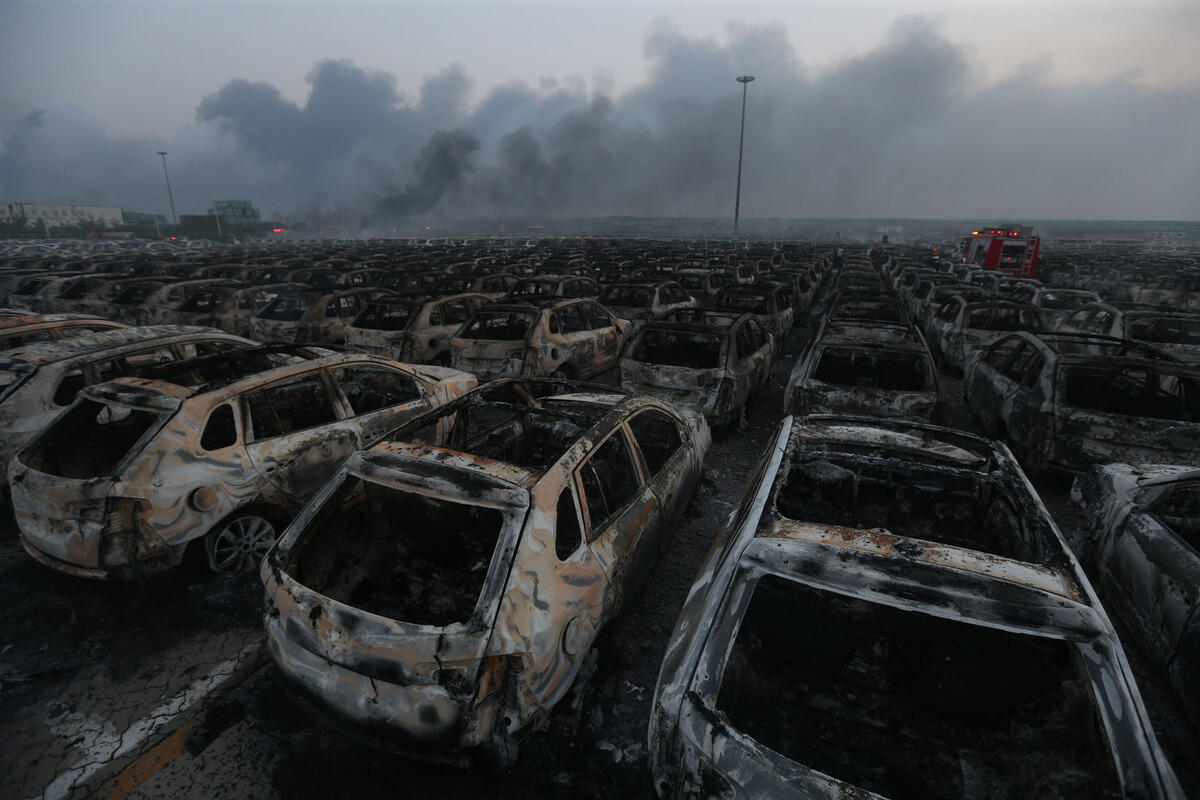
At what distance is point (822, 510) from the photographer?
382 cm

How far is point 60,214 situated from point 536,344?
115522 mm

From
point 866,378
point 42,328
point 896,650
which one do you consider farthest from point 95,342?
point 866,378

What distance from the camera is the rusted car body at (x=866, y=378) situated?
5.96 metres

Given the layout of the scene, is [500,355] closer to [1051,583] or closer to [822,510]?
[822,510]

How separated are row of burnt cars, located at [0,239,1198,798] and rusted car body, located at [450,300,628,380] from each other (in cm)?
353

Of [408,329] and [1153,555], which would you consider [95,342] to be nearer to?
[408,329]

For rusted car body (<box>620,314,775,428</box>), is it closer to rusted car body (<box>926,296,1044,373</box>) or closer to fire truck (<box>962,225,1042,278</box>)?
rusted car body (<box>926,296,1044,373</box>)

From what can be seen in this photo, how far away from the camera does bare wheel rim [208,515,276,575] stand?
4.23m

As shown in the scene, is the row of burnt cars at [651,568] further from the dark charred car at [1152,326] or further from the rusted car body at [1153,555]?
the dark charred car at [1152,326]

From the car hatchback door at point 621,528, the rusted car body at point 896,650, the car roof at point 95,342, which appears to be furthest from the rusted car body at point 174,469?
the rusted car body at point 896,650

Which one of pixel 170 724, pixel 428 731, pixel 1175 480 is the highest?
pixel 1175 480

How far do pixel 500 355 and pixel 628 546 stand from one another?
18.1ft

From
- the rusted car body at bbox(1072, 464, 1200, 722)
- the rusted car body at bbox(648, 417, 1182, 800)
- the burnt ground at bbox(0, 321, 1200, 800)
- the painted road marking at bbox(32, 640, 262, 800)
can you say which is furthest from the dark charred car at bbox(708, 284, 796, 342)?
the painted road marking at bbox(32, 640, 262, 800)

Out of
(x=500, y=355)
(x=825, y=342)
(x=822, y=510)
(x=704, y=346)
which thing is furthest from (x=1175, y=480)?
(x=500, y=355)
